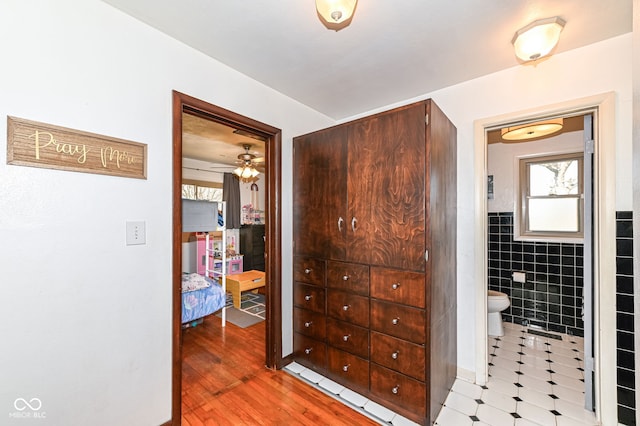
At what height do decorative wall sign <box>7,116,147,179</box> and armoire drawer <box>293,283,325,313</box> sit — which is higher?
decorative wall sign <box>7,116,147,179</box>

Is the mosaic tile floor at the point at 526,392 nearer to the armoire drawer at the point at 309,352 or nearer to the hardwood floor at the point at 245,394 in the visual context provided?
the hardwood floor at the point at 245,394

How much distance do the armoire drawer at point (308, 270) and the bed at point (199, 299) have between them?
1.38 m

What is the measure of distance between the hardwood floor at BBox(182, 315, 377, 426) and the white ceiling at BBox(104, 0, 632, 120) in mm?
2595

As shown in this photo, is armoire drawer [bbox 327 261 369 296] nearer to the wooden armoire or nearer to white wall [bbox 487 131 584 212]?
the wooden armoire

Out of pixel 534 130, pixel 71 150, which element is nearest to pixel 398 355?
pixel 71 150

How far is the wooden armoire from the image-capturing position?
5.83ft

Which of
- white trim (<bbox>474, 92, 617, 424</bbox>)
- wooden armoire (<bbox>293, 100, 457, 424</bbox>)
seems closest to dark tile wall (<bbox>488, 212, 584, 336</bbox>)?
white trim (<bbox>474, 92, 617, 424</bbox>)

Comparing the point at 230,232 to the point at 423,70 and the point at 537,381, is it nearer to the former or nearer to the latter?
the point at 423,70

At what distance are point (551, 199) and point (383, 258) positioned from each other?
9.72 ft

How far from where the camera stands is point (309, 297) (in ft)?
7.95

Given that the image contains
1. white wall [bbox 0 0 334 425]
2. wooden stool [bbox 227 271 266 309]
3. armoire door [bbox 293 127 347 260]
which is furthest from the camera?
wooden stool [bbox 227 271 266 309]

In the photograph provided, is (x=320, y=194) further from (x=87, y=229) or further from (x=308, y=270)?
(x=87, y=229)

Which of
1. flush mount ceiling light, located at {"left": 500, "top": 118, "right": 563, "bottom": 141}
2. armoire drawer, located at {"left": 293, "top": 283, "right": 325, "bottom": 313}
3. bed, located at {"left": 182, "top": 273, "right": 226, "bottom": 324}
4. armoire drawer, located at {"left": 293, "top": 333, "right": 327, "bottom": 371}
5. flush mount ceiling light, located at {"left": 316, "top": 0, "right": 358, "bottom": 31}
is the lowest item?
armoire drawer, located at {"left": 293, "top": 333, "right": 327, "bottom": 371}

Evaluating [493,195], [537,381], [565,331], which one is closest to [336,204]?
[537,381]
